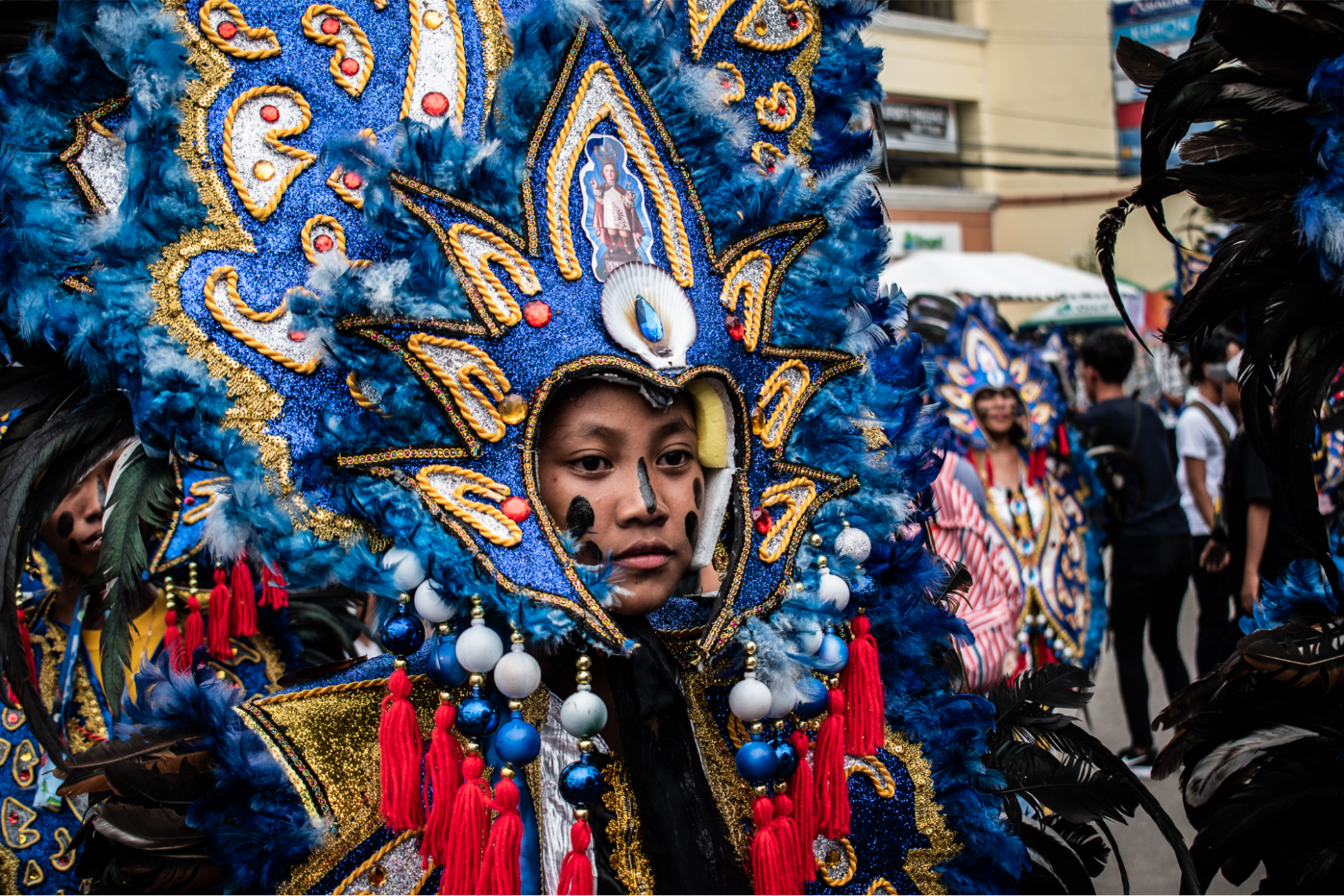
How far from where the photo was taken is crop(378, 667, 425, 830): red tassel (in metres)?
1.96

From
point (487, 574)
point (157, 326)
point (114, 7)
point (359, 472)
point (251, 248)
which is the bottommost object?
point (487, 574)

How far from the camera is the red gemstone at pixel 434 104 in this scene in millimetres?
2184

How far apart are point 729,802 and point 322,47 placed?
1.57 m

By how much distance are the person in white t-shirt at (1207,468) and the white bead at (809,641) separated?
14.8 ft

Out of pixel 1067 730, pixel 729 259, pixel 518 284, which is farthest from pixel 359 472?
pixel 1067 730

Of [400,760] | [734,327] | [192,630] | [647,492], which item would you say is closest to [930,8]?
[192,630]

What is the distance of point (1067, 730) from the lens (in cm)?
260

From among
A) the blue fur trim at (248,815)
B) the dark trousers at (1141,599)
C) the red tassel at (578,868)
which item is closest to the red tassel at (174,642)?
the blue fur trim at (248,815)

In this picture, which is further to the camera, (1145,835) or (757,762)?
(1145,835)

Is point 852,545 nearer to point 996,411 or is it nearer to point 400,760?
point 400,760

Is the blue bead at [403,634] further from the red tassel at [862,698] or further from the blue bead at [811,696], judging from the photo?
the red tassel at [862,698]

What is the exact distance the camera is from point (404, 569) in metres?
1.99

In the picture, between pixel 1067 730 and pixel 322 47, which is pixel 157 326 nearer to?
pixel 322 47

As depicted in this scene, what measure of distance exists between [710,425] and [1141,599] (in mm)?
4488
